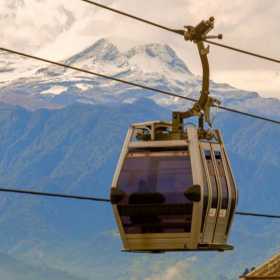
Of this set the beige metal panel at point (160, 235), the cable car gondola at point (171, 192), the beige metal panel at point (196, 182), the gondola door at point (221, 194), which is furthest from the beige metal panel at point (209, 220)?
the beige metal panel at point (160, 235)

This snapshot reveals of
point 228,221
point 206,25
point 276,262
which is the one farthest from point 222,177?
point 276,262

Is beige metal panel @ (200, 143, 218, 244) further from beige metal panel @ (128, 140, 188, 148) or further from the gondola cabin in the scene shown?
beige metal panel @ (128, 140, 188, 148)

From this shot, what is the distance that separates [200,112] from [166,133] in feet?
2.76

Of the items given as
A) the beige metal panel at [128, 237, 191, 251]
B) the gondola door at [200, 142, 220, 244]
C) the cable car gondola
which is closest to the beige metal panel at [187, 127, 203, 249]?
the cable car gondola

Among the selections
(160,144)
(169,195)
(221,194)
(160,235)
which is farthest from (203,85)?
(160,235)

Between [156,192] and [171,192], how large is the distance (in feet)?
0.87

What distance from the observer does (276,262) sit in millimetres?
99188

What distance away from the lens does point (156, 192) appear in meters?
25.4

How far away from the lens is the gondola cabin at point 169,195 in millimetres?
25312

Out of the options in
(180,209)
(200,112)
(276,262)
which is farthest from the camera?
(276,262)

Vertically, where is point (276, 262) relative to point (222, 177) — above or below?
below

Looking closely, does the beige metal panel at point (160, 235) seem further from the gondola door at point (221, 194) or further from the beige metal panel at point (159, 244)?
the gondola door at point (221, 194)

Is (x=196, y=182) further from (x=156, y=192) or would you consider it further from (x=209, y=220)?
(x=209, y=220)

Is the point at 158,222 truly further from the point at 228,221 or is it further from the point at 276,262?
the point at 276,262
